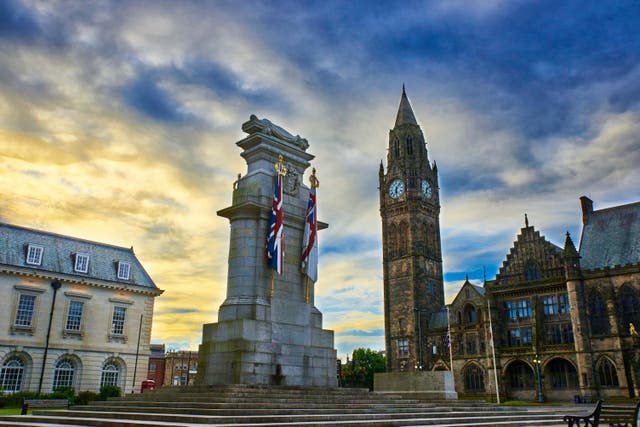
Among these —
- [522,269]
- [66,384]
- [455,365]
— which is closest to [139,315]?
[66,384]

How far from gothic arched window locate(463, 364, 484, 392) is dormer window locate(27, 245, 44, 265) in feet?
161

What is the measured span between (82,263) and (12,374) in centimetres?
978

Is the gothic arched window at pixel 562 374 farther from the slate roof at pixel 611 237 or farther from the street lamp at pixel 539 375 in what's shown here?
the slate roof at pixel 611 237

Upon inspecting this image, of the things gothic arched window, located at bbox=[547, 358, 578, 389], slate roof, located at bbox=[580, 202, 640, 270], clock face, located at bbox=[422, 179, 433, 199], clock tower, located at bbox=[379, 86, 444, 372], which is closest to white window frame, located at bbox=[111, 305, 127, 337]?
clock tower, located at bbox=[379, 86, 444, 372]

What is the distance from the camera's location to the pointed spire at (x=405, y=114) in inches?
3590

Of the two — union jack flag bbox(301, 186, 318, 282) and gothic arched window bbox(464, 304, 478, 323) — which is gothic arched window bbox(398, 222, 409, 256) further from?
union jack flag bbox(301, 186, 318, 282)

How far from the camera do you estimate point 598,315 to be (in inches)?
2140

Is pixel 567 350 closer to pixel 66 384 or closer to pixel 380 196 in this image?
pixel 380 196

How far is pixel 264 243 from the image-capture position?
65.1 ft

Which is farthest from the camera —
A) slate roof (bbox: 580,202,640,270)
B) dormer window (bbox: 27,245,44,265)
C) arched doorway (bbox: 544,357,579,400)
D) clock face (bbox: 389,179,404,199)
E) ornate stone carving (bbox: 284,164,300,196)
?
clock face (bbox: 389,179,404,199)

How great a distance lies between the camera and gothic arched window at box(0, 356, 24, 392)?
37125mm

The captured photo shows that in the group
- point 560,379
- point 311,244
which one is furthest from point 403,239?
point 311,244

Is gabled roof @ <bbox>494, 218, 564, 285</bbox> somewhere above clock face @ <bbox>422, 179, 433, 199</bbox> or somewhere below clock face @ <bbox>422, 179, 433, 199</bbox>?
below

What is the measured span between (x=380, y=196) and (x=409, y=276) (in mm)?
15992
